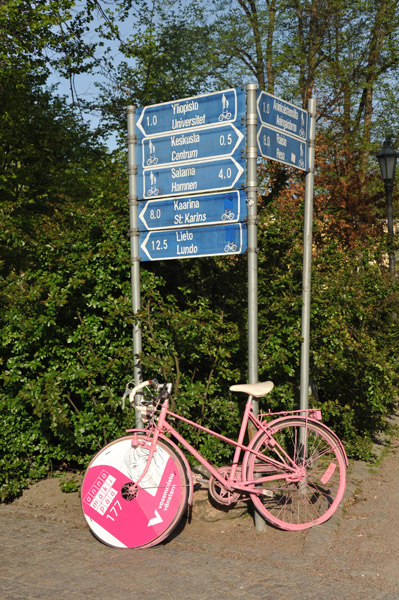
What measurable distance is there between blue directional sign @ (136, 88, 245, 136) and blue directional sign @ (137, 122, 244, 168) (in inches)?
2.0

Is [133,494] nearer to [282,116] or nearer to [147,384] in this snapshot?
[147,384]

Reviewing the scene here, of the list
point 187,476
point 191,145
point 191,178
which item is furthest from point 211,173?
point 187,476

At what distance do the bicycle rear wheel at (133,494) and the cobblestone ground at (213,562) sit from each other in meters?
0.11

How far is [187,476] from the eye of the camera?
4.67 metres

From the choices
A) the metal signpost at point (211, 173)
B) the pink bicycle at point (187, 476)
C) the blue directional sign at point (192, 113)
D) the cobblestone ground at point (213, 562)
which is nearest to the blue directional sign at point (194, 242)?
the metal signpost at point (211, 173)

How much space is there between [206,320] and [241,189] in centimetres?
138

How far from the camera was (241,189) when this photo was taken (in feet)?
16.3

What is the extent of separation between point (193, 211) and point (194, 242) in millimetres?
230

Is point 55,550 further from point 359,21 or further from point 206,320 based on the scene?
point 359,21

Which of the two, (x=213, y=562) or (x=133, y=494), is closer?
(x=213, y=562)

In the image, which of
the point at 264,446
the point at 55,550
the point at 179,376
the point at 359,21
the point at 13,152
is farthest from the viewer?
the point at 359,21

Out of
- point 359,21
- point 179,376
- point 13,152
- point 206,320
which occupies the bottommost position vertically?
point 179,376

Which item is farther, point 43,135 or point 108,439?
Result: point 43,135

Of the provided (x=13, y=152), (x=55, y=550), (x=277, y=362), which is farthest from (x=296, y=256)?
(x=13, y=152)
